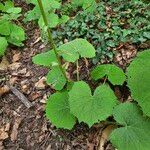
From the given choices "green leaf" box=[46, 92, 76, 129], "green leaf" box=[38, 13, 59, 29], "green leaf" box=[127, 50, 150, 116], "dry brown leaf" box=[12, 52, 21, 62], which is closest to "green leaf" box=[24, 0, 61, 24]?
"green leaf" box=[38, 13, 59, 29]

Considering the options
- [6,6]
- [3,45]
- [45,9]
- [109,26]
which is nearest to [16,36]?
[3,45]

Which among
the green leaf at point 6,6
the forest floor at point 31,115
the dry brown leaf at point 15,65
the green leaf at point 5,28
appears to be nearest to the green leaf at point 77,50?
the forest floor at point 31,115

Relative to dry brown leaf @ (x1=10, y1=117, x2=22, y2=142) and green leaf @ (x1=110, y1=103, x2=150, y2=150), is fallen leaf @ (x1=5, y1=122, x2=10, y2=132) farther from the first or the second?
green leaf @ (x1=110, y1=103, x2=150, y2=150)

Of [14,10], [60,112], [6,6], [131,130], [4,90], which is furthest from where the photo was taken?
[6,6]

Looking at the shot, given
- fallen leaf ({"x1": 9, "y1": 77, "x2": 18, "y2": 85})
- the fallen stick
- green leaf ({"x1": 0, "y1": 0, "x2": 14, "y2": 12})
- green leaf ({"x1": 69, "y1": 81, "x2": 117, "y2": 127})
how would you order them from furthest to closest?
green leaf ({"x1": 0, "y1": 0, "x2": 14, "y2": 12})
fallen leaf ({"x1": 9, "y1": 77, "x2": 18, "y2": 85})
the fallen stick
green leaf ({"x1": 69, "y1": 81, "x2": 117, "y2": 127})

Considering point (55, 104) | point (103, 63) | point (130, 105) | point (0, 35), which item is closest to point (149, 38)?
point (103, 63)

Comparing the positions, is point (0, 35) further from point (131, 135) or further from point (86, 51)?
point (131, 135)

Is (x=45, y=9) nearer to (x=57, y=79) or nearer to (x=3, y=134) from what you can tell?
(x=57, y=79)
